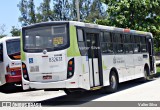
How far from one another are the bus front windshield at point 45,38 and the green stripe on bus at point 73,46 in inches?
9.1

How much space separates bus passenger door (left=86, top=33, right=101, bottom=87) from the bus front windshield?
1.46 m

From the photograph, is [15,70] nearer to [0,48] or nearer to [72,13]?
[0,48]

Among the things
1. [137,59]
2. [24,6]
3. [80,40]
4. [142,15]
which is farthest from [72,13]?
[80,40]

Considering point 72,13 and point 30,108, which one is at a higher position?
point 72,13

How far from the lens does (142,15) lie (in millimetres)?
29266

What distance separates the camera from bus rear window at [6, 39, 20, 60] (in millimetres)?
17797

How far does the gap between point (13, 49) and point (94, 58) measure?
5.03 metres

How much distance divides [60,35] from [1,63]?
568cm

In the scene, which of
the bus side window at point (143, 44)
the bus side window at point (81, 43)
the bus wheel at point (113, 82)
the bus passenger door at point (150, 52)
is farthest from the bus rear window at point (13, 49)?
the bus passenger door at point (150, 52)

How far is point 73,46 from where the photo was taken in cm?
1301

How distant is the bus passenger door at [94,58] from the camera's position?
46.6 ft

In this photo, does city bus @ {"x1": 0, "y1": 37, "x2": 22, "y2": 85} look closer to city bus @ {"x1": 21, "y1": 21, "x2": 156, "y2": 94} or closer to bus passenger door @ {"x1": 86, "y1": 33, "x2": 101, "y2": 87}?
city bus @ {"x1": 21, "y1": 21, "x2": 156, "y2": 94}

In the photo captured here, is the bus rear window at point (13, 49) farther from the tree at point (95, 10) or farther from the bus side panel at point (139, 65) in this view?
the tree at point (95, 10)

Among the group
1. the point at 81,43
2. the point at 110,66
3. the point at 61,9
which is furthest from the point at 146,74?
the point at 61,9
